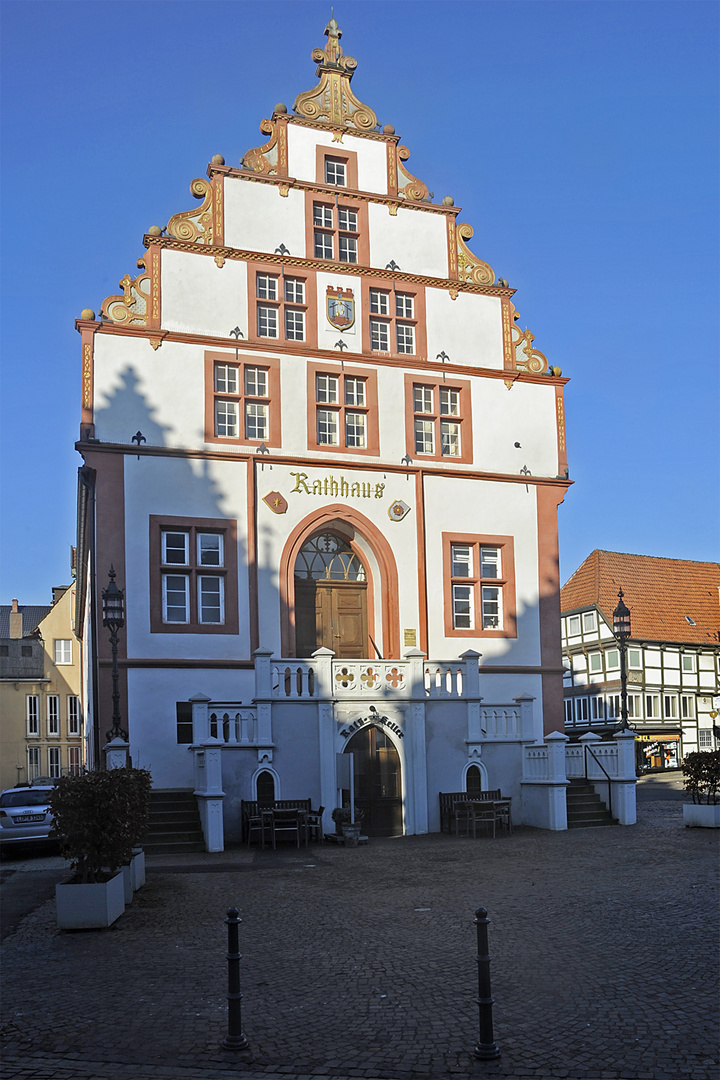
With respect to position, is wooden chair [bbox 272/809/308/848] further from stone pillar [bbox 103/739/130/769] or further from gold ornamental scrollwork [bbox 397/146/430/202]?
gold ornamental scrollwork [bbox 397/146/430/202]

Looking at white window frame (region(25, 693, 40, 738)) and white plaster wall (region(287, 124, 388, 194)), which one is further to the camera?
white window frame (region(25, 693, 40, 738))

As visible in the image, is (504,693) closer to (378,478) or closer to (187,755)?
(378,478)

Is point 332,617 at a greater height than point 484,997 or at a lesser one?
greater

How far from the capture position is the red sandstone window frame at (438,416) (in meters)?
26.8

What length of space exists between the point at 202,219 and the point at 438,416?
23.9 feet

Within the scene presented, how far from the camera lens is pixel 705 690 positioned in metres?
53.8

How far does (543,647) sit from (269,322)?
10261mm

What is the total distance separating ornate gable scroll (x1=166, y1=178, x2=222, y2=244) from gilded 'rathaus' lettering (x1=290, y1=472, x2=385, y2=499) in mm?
5944

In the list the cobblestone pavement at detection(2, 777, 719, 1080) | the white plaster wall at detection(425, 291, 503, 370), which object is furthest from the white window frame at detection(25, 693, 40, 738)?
the cobblestone pavement at detection(2, 777, 719, 1080)

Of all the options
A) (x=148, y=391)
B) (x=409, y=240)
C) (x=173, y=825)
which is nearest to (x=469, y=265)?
(x=409, y=240)

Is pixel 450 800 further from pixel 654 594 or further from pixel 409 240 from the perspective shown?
pixel 654 594

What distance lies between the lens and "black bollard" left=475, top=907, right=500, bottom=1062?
695cm

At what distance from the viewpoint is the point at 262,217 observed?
86.8 ft

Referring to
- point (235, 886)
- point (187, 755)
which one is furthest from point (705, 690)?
point (235, 886)
